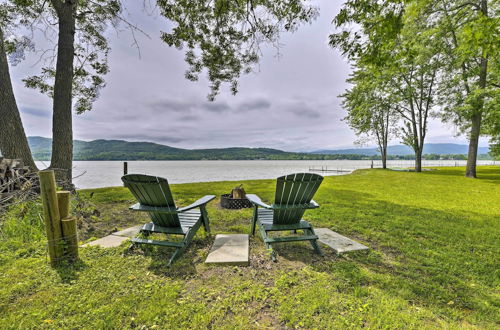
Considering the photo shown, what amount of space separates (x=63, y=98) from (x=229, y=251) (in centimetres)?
548

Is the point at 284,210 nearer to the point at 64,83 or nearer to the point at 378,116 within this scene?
the point at 64,83

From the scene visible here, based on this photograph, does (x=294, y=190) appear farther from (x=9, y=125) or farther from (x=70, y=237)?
(x=9, y=125)

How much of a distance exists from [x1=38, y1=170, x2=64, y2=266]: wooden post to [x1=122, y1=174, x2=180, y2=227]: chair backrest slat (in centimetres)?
70

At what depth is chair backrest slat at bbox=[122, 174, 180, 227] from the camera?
8.48 ft

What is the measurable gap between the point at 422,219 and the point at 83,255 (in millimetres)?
6357

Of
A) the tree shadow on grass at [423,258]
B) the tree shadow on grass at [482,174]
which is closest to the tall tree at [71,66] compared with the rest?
the tree shadow on grass at [423,258]

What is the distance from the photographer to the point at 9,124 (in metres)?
4.23

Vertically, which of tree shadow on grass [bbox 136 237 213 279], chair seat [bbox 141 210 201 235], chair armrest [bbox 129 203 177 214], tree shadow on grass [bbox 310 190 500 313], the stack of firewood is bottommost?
tree shadow on grass [bbox 310 190 500 313]

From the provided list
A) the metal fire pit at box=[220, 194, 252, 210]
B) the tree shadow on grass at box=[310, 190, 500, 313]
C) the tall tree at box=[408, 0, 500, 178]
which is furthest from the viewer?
the tall tree at box=[408, 0, 500, 178]

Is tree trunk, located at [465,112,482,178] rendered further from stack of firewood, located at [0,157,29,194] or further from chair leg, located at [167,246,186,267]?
stack of firewood, located at [0,157,29,194]

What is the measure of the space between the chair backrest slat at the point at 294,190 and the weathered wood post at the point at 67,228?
252 cm

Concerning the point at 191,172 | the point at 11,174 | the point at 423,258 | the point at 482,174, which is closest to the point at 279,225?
the point at 423,258

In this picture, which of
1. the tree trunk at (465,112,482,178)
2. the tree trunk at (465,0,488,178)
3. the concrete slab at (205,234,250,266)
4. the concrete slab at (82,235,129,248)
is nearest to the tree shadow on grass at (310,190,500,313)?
the concrete slab at (205,234,250,266)

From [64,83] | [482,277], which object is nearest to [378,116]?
[482,277]
